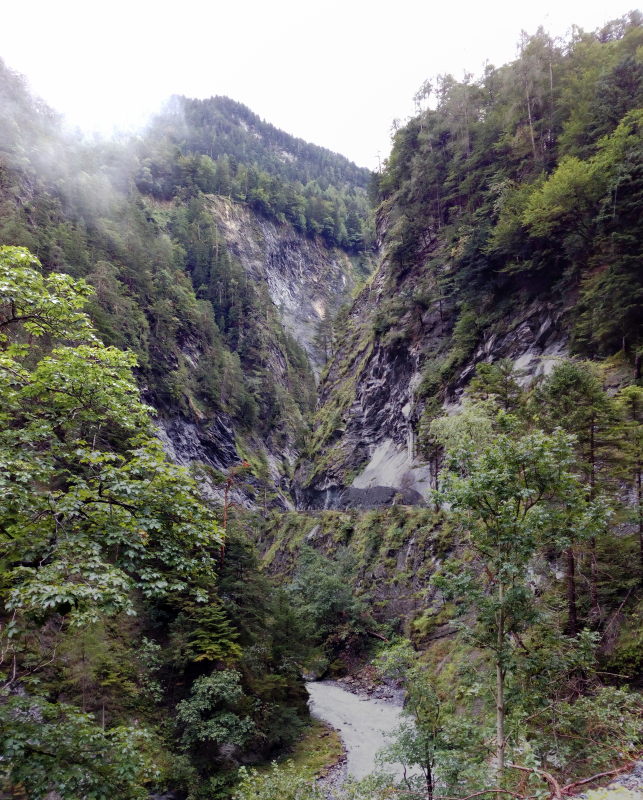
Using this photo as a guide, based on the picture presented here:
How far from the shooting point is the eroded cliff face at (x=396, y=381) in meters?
29.3

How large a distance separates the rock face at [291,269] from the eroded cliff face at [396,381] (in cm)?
4199

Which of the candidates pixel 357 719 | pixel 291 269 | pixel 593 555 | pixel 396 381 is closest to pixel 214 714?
pixel 357 719

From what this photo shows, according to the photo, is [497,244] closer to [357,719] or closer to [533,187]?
[533,187]

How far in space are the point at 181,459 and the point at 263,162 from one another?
122m

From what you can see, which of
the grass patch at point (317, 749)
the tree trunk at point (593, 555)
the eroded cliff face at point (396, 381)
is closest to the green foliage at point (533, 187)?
the eroded cliff face at point (396, 381)

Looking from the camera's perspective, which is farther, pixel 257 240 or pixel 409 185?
pixel 257 240

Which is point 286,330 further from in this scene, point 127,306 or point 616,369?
point 616,369

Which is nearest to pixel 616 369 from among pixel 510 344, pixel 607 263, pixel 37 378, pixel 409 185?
pixel 607 263

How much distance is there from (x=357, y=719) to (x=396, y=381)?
27.9m

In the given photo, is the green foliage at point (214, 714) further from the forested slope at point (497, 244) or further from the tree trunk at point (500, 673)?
the forested slope at point (497, 244)

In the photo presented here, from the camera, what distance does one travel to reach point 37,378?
21.5 feet

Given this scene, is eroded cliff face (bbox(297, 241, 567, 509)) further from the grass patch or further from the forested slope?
the grass patch

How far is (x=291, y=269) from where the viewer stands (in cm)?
10769

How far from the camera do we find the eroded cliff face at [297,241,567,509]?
96.1ft
